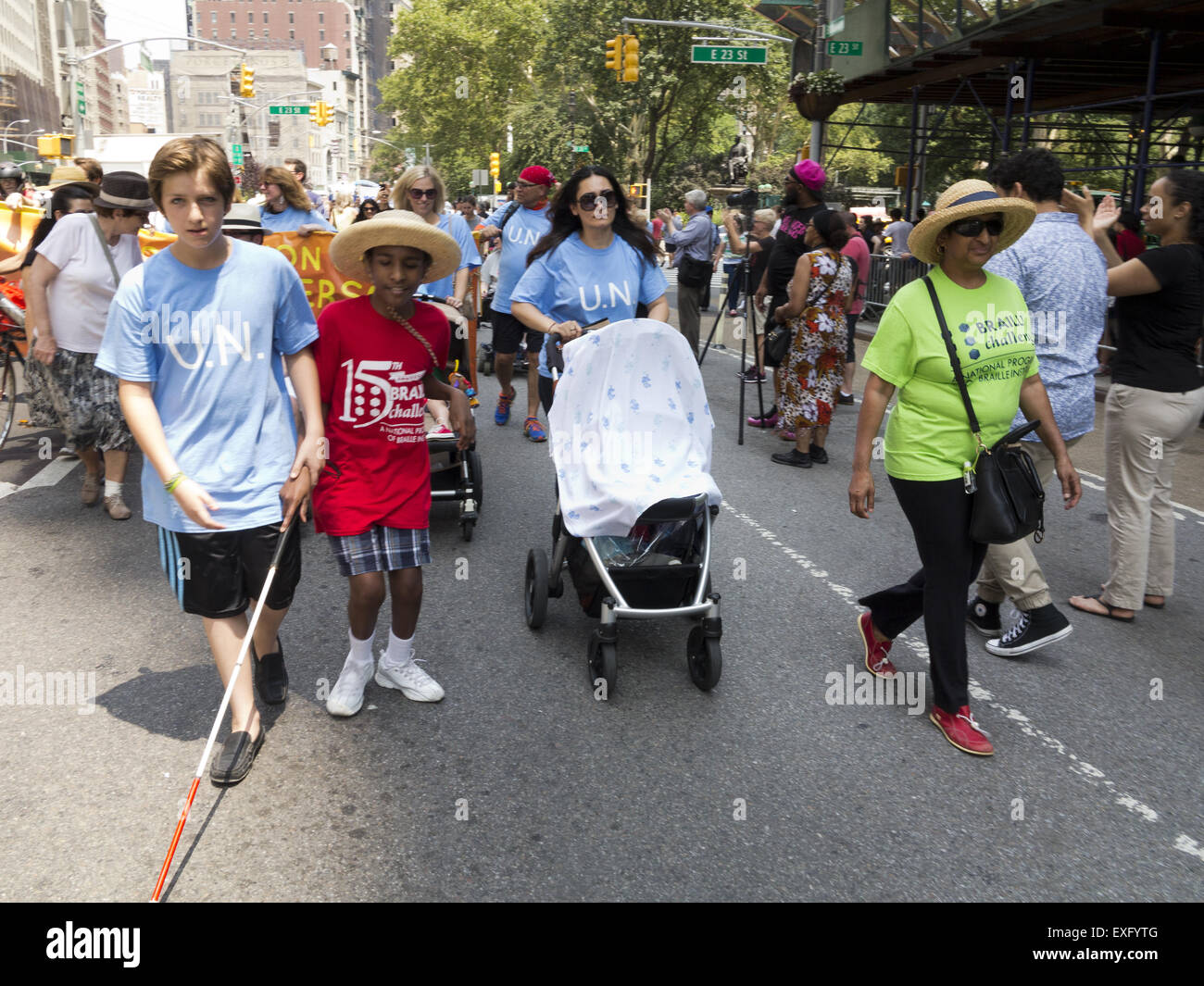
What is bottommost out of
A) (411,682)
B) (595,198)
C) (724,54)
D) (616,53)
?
(411,682)

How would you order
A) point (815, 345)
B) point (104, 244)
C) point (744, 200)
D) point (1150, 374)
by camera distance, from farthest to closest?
1. point (744, 200)
2. point (815, 345)
3. point (104, 244)
4. point (1150, 374)

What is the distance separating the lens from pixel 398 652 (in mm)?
4176

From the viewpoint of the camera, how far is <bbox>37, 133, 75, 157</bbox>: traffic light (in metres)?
30.5

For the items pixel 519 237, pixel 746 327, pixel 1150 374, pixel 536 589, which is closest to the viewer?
pixel 536 589

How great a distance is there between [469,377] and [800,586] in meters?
2.98

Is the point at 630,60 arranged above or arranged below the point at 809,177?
above

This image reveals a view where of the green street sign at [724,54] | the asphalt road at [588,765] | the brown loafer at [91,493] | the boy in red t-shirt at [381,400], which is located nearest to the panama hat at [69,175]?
the brown loafer at [91,493]

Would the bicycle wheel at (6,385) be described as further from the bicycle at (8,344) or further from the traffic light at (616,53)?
the traffic light at (616,53)

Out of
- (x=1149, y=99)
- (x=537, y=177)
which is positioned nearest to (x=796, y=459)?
(x=537, y=177)

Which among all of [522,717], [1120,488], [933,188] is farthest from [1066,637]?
[933,188]

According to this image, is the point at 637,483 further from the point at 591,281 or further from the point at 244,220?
the point at 244,220

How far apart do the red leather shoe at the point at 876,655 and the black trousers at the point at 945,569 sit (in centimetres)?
53

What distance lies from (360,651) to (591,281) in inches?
85.4

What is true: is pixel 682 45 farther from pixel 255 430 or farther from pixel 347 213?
pixel 255 430
